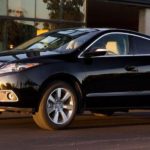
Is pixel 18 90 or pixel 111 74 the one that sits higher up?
pixel 111 74

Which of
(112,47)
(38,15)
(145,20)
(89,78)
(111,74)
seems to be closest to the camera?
(89,78)

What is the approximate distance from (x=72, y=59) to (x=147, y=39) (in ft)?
5.72

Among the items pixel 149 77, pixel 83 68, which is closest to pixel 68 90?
pixel 83 68

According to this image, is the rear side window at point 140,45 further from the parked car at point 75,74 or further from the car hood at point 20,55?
the car hood at point 20,55

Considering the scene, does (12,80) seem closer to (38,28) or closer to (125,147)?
(125,147)

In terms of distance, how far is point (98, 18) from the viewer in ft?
111

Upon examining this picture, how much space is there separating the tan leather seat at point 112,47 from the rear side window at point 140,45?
1.11 ft

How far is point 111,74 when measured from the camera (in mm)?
10562

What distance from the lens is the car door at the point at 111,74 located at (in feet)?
34.1

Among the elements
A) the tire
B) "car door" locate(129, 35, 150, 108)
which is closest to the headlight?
the tire

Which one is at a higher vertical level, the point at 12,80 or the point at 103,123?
the point at 12,80

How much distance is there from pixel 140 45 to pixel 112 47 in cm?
59

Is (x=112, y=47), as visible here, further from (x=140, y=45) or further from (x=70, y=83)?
(x=70, y=83)

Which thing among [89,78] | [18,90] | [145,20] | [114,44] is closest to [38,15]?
[145,20]
